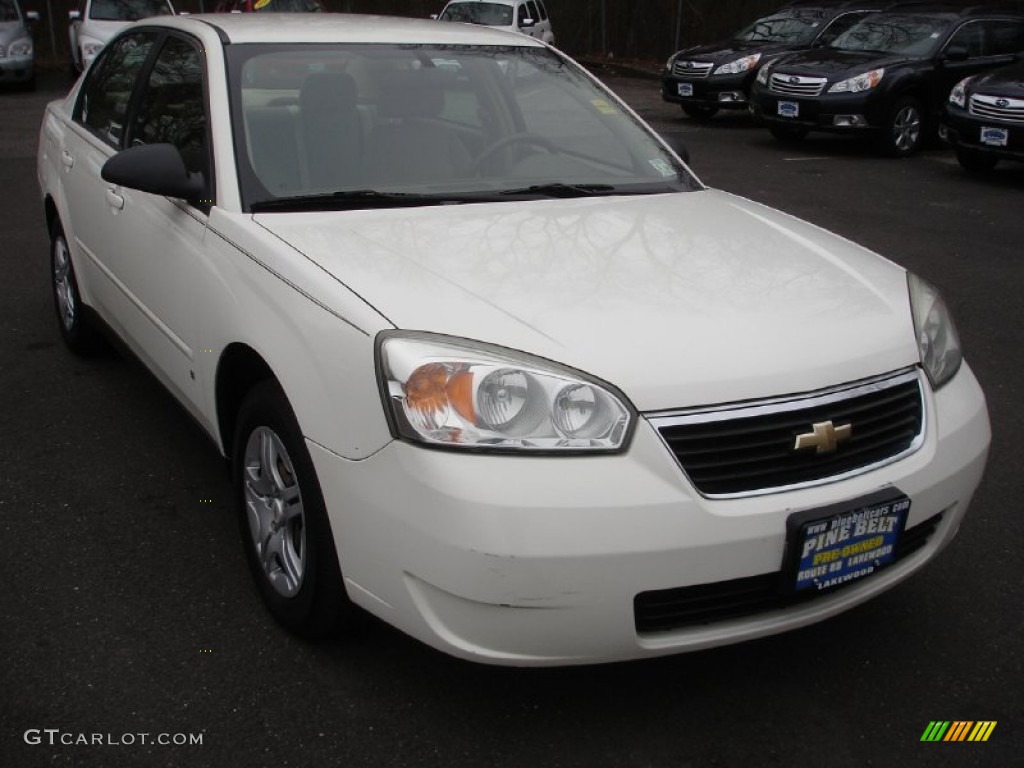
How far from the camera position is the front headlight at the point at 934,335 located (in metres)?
2.88

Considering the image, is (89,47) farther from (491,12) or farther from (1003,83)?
(1003,83)

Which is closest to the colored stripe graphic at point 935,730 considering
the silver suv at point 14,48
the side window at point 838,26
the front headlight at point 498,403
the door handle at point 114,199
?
the front headlight at point 498,403

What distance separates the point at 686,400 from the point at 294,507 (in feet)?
3.54

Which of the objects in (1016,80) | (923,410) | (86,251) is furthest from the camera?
(1016,80)

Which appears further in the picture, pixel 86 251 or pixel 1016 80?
pixel 1016 80

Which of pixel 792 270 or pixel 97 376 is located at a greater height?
pixel 792 270

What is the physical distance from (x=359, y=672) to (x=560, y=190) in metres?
1.65

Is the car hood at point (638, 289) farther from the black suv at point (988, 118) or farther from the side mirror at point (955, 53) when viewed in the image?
the side mirror at point (955, 53)

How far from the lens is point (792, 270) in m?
3.05

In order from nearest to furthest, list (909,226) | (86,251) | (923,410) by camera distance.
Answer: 1. (923,410)
2. (86,251)
3. (909,226)

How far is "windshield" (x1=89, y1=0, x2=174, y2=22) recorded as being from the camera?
58.0 ft

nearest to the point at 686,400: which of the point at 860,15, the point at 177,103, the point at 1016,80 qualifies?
the point at 177,103

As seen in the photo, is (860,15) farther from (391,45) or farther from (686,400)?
(686,400)

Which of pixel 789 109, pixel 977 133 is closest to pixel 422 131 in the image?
pixel 977 133
